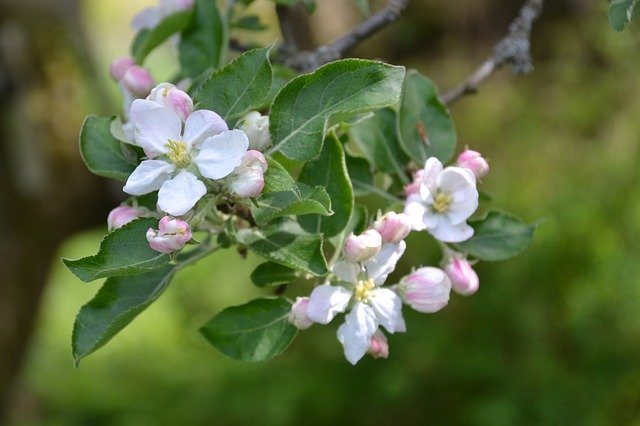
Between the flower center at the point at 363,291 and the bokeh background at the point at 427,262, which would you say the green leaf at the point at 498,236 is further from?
the bokeh background at the point at 427,262

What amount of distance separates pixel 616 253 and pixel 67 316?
9.98 feet

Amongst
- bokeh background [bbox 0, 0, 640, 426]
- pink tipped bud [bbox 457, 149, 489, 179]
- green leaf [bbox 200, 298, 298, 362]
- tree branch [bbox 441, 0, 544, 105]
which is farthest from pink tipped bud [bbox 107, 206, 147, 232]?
bokeh background [bbox 0, 0, 640, 426]

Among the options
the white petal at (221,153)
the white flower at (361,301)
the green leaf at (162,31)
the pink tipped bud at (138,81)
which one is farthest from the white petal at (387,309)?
the green leaf at (162,31)

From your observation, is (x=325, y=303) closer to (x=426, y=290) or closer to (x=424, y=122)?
(x=426, y=290)

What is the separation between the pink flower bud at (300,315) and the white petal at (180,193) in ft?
0.55

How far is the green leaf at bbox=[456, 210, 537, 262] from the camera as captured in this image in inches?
38.5

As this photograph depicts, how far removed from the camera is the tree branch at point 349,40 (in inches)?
47.2

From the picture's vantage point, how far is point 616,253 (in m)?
2.31

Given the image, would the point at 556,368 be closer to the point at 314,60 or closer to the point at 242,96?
the point at 314,60

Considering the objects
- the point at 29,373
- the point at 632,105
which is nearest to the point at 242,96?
the point at 632,105

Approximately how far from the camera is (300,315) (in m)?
0.87

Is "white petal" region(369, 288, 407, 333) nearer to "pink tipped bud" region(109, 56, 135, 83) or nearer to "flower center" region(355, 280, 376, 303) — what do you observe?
"flower center" region(355, 280, 376, 303)

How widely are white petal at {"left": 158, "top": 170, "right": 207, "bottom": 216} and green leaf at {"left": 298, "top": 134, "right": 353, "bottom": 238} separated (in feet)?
0.54

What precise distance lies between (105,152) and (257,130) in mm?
177
